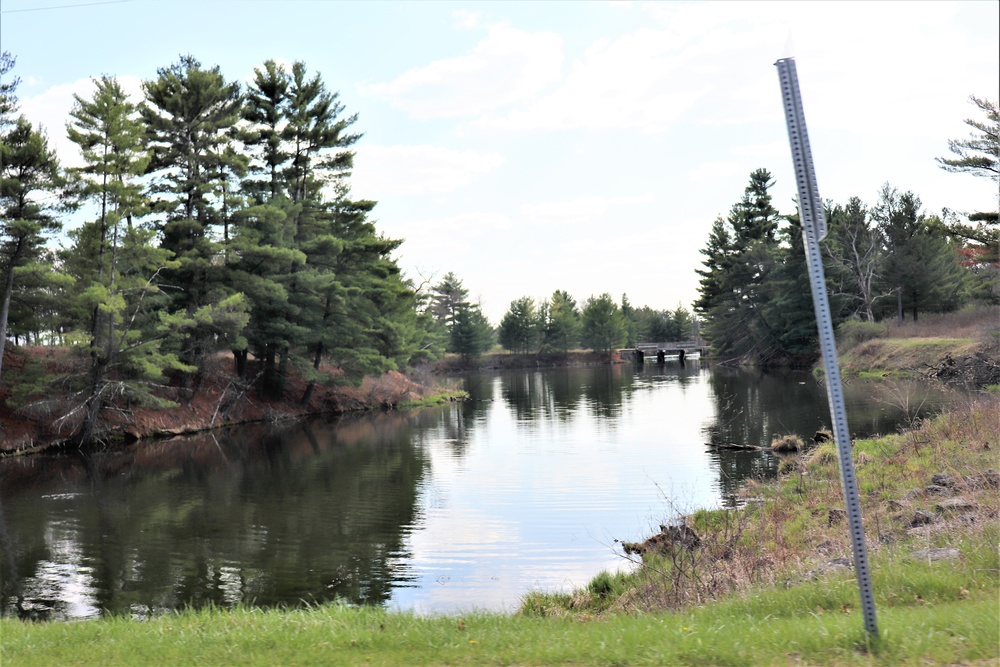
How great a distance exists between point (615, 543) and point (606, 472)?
24.1 ft

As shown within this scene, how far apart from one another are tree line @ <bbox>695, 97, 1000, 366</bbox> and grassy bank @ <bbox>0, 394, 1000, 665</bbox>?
3871 centimetres

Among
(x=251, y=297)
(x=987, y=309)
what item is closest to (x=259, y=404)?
(x=251, y=297)

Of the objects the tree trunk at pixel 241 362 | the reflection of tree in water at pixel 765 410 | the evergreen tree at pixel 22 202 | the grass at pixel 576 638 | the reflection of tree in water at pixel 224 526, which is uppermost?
the evergreen tree at pixel 22 202

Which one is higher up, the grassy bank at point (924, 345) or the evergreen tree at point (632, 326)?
the evergreen tree at point (632, 326)

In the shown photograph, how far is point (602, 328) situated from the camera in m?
115

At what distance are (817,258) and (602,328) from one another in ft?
362

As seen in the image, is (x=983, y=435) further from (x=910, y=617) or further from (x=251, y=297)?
(x=251, y=297)

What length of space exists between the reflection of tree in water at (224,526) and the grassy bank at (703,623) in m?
3.56

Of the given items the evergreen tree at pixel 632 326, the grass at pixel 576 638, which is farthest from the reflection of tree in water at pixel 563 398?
the evergreen tree at pixel 632 326

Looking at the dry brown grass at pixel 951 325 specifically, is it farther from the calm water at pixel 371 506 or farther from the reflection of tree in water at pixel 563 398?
the reflection of tree in water at pixel 563 398

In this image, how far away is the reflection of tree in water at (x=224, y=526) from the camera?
498 inches

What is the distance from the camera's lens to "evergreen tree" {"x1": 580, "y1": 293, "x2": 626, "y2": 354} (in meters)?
115

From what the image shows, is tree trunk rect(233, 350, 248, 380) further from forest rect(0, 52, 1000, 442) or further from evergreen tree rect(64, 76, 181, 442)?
evergreen tree rect(64, 76, 181, 442)

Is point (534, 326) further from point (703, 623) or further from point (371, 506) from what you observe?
point (703, 623)
